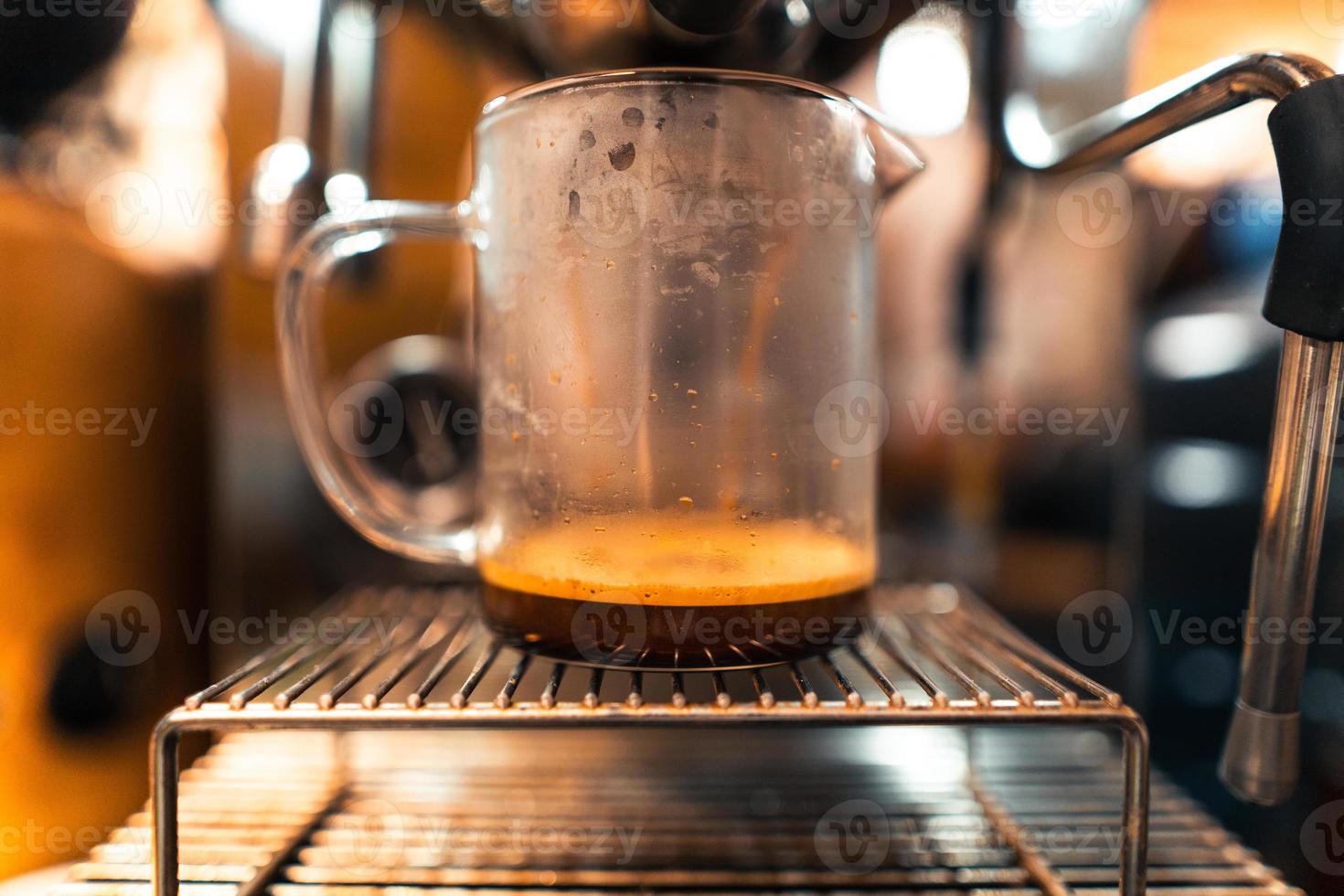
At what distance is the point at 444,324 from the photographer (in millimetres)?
665

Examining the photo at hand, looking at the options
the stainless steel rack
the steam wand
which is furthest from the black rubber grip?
the stainless steel rack

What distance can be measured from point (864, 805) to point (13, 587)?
52 centimetres

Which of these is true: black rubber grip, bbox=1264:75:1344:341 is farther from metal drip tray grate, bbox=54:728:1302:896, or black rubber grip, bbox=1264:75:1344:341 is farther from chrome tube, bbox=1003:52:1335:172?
metal drip tray grate, bbox=54:728:1302:896

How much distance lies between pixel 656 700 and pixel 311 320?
0.88 ft

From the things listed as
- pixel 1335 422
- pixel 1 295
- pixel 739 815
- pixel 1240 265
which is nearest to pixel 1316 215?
pixel 1335 422

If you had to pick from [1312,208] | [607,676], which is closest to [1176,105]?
[1312,208]

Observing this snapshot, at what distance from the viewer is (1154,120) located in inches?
14.7

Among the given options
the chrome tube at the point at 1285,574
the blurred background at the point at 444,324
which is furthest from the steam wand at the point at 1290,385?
the blurred background at the point at 444,324

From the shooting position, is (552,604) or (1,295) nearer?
(552,604)

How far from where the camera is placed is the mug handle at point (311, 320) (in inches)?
16.3

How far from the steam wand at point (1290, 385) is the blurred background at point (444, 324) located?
0.42 ft

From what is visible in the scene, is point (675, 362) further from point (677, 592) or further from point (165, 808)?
point (165, 808)

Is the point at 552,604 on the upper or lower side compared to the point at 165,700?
upper

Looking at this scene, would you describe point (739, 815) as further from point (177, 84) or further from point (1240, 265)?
point (177, 84)
